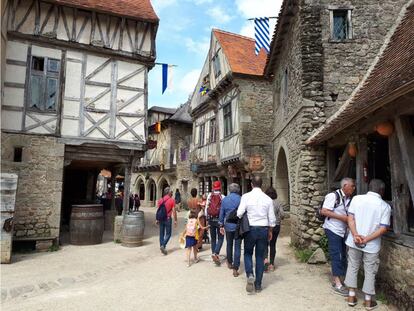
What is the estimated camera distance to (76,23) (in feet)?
29.2

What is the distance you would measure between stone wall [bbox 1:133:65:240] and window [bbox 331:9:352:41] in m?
7.52

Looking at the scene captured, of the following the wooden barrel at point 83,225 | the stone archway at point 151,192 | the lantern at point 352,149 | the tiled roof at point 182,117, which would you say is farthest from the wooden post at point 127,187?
the stone archway at point 151,192

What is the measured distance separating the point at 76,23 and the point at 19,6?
140 centimetres

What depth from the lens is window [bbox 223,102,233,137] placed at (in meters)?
14.2

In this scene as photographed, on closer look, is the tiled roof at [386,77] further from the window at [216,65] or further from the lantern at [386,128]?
the window at [216,65]

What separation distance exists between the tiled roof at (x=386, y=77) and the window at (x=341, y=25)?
3.91 feet

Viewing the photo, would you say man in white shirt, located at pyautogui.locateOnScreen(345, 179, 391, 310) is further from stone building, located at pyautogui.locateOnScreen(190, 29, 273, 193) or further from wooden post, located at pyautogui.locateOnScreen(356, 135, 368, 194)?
stone building, located at pyautogui.locateOnScreen(190, 29, 273, 193)

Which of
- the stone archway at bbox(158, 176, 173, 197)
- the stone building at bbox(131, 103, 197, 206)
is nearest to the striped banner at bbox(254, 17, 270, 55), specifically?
the stone building at bbox(131, 103, 197, 206)

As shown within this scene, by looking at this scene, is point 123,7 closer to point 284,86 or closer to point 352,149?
point 284,86

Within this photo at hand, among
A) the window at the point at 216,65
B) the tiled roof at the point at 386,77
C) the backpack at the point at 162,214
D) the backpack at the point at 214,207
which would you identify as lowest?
the backpack at the point at 162,214

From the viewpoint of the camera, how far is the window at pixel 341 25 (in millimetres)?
7610

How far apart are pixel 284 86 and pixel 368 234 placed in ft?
21.6

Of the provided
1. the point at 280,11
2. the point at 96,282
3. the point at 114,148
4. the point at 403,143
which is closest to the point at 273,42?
the point at 280,11

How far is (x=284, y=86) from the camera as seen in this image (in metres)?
9.75
